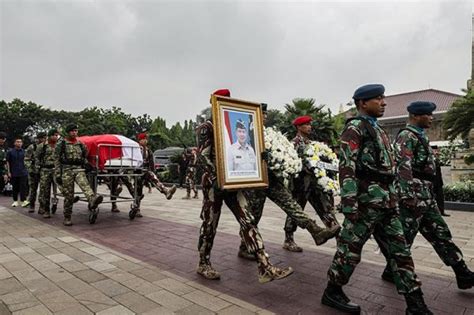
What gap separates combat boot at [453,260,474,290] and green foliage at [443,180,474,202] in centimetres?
806

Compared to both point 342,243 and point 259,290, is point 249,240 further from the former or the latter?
point 342,243

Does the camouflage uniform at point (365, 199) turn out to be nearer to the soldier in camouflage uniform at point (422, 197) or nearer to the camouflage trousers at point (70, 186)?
the soldier in camouflage uniform at point (422, 197)

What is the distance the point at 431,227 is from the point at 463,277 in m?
0.53

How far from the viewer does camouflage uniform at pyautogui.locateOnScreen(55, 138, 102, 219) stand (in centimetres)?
689

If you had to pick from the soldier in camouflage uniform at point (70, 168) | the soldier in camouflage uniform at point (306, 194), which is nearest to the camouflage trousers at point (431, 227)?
the soldier in camouflage uniform at point (306, 194)

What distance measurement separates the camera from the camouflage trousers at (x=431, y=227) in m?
3.44

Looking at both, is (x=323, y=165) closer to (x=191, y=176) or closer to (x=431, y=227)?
(x=431, y=227)

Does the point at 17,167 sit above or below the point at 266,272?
above

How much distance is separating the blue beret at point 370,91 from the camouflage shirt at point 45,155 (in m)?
7.13

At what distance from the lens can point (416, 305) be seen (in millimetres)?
2717

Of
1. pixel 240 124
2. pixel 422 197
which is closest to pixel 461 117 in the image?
pixel 422 197

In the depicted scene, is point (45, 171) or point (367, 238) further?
point (45, 171)

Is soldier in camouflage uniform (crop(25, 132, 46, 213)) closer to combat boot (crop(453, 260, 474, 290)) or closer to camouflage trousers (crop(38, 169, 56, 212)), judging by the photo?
camouflage trousers (crop(38, 169, 56, 212))

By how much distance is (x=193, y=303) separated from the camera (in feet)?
10.2
